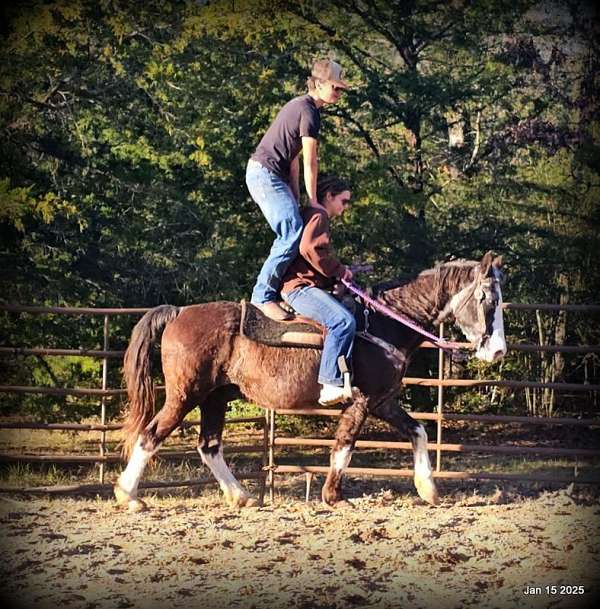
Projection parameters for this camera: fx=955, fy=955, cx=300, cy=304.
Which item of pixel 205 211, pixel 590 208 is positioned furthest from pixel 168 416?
pixel 590 208

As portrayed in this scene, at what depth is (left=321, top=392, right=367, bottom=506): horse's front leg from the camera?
7.29 m

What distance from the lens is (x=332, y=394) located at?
7047mm

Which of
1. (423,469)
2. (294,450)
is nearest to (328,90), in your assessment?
(423,469)

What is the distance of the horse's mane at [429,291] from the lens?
7.46 metres

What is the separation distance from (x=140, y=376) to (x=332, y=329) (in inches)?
64.1

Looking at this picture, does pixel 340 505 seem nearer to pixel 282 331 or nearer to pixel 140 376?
pixel 282 331

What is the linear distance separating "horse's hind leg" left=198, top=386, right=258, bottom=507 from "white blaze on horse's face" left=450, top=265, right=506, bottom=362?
198 centimetres

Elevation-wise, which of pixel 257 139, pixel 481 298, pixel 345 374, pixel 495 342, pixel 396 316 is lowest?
pixel 345 374

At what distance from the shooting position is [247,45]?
11.7m

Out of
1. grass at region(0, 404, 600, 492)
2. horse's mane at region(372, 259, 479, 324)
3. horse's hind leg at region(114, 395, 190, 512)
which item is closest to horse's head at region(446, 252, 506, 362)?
horse's mane at region(372, 259, 479, 324)

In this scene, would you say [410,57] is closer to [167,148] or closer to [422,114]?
[422,114]

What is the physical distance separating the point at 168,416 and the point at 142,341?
2.06 ft

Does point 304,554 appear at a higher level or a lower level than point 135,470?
lower

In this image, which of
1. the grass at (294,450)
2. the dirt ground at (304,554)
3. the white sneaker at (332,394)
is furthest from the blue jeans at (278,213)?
the grass at (294,450)
